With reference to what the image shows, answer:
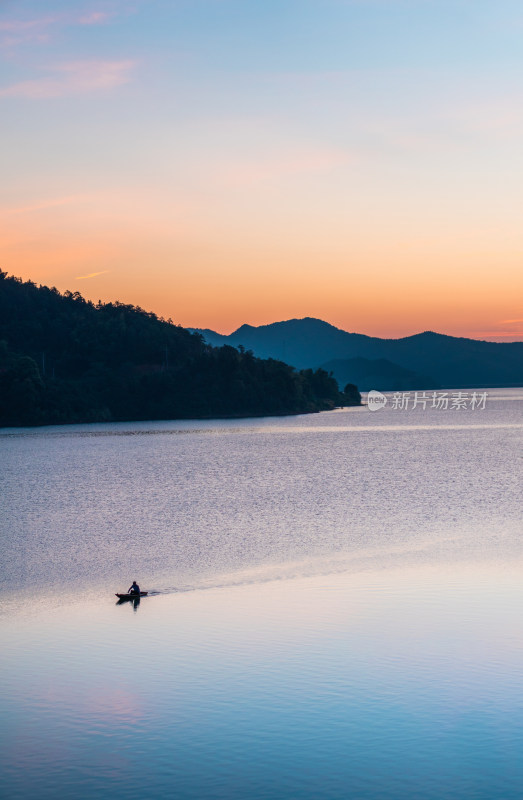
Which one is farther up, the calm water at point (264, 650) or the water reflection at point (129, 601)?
the water reflection at point (129, 601)

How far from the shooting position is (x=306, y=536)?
39.3m

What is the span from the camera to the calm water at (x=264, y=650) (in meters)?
15.3

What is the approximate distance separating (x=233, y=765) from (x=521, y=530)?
91.7 ft

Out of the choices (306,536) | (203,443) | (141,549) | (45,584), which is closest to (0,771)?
(45,584)

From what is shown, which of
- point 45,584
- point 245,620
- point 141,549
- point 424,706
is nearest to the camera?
point 424,706

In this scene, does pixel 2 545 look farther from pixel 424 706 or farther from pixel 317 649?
pixel 424 706

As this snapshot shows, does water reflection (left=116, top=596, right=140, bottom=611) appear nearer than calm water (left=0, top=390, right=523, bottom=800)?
No

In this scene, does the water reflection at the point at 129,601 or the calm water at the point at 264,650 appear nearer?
the calm water at the point at 264,650

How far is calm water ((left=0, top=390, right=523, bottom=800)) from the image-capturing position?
15.3m

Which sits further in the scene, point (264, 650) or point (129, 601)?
point (129, 601)

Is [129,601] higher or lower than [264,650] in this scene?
→ higher

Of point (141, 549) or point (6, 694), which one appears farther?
point (141, 549)

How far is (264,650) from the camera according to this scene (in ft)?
71.7

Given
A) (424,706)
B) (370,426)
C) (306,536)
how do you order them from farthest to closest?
1. (370,426)
2. (306,536)
3. (424,706)
